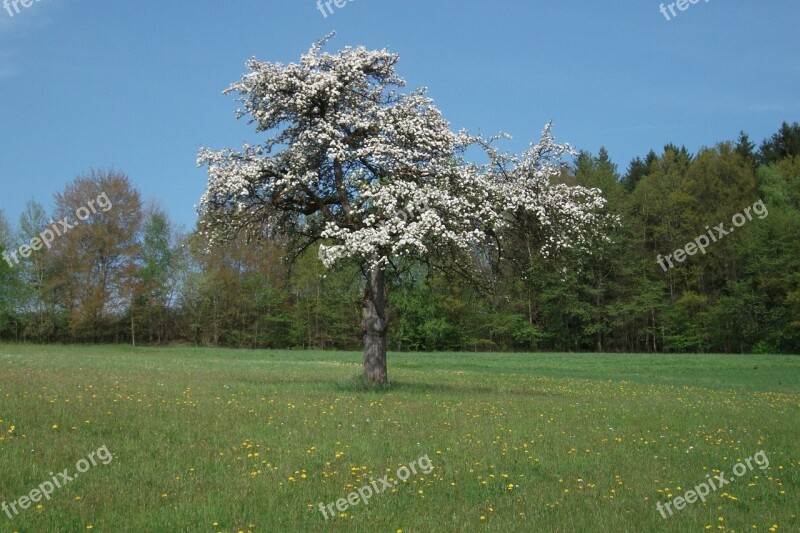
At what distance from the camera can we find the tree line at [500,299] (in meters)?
71.9

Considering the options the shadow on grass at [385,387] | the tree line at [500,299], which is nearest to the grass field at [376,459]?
the shadow on grass at [385,387]

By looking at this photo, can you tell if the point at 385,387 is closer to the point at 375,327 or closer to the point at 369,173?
the point at 375,327

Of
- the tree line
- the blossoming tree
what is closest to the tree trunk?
the blossoming tree

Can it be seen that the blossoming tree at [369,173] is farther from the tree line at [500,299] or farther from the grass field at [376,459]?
the tree line at [500,299]

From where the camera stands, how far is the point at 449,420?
17688 mm

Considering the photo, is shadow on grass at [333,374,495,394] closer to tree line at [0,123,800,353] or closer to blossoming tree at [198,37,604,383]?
blossoming tree at [198,37,604,383]

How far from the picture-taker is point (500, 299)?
6638cm

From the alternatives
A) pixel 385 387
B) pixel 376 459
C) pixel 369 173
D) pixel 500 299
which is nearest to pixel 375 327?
pixel 385 387

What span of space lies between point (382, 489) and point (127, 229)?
218 ft

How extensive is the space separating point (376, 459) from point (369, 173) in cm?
1317

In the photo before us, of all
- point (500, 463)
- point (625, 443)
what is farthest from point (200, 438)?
point (625, 443)

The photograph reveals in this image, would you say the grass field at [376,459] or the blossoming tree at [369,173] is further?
the blossoming tree at [369,173]

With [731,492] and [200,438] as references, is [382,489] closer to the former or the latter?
[200,438]

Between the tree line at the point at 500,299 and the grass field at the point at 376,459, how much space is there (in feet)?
140
